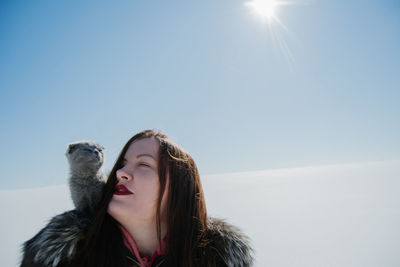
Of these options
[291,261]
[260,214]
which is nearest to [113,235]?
[291,261]

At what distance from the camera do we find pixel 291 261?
16.9 ft

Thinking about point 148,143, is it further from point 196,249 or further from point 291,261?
point 291,261

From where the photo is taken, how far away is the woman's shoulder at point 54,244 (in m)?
1.37

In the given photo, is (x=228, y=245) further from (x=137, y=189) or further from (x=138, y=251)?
(x=137, y=189)

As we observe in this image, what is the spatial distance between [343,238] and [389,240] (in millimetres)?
1551

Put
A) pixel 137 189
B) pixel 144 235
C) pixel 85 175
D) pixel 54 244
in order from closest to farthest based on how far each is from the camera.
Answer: pixel 54 244 → pixel 137 189 → pixel 144 235 → pixel 85 175

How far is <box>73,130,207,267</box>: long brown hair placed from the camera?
4.84ft

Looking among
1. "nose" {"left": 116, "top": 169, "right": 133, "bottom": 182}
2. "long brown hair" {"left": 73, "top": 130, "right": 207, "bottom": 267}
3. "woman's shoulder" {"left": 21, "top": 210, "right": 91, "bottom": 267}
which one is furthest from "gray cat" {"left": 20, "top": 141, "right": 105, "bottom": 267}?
"nose" {"left": 116, "top": 169, "right": 133, "bottom": 182}

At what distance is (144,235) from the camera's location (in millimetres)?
1669

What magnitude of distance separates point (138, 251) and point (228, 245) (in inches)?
30.9

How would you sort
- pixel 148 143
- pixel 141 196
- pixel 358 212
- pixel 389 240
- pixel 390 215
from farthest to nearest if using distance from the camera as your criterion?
1. pixel 358 212
2. pixel 390 215
3. pixel 389 240
4. pixel 148 143
5. pixel 141 196

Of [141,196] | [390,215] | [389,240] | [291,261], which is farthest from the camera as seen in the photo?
[390,215]

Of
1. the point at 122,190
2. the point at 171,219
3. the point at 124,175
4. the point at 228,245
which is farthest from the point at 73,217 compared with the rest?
the point at 228,245

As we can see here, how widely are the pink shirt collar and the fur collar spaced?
1.11ft
